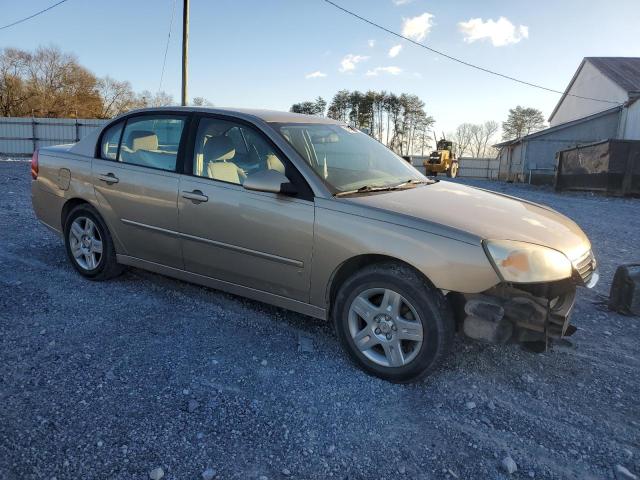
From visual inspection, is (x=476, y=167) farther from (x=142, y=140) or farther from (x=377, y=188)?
(x=377, y=188)

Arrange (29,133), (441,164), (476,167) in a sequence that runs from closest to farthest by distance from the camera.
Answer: (29,133), (441,164), (476,167)

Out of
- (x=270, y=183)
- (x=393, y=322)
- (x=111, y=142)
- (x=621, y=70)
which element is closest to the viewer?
(x=393, y=322)

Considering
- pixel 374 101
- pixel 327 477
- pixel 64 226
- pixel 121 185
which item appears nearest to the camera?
pixel 327 477

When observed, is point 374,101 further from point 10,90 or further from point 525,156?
point 10,90

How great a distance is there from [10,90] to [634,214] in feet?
180

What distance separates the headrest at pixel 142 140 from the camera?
417cm

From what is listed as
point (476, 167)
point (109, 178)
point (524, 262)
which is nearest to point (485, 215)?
point (524, 262)

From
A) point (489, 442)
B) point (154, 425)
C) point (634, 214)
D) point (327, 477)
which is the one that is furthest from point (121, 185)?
point (634, 214)

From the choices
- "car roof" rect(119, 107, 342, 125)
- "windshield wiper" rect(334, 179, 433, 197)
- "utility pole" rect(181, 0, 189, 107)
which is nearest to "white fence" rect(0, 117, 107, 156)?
"utility pole" rect(181, 0, 189, 107)

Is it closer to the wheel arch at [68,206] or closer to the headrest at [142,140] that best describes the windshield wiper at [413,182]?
the headrest at [142,140]

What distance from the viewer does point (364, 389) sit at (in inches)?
115

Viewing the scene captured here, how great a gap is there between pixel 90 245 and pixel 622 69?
3746cm

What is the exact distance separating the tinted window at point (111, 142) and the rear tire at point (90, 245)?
514 mm

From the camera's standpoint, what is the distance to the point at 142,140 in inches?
168
